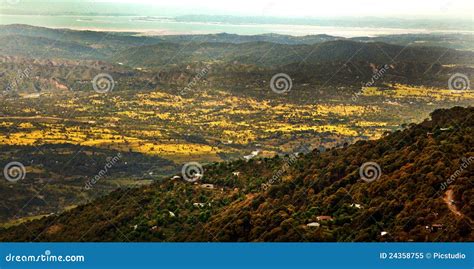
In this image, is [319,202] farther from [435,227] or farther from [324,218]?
[435,227]

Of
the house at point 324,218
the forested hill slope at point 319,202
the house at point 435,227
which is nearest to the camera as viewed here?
the house at point 435,227

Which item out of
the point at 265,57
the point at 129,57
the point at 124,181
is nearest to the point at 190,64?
the point at 265,57

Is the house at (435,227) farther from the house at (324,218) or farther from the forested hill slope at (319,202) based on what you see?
the house at (324,218)

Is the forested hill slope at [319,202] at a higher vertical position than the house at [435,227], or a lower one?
higher

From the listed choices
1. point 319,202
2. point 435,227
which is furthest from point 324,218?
point 435,227

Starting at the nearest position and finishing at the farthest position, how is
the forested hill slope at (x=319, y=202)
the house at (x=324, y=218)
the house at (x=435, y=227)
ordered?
the house at (x=435, y=227), the forested hill slope at (x=319, y=202), the house at (x=324, y=218)

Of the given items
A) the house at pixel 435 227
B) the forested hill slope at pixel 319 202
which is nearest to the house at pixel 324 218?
the forested hill slope at pixel 319 202

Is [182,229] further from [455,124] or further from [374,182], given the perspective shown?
[455,124]

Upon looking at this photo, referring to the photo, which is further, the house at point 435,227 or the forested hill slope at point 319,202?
the forested hill slope at point 319,202

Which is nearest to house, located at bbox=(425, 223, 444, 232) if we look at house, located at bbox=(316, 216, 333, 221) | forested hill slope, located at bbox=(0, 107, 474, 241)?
forested hill slope, located at bbox=(0, 107, 474, 241)
